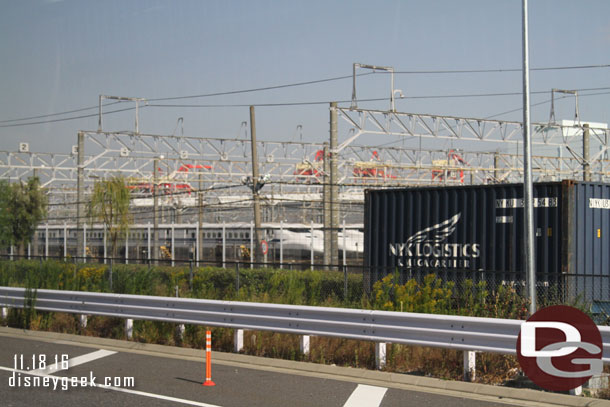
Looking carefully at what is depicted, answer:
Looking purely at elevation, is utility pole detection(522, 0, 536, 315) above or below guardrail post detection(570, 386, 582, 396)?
above

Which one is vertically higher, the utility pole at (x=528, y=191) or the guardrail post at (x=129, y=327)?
the utility pole at (x=528, y=191)

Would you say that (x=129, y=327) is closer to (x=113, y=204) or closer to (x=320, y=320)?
(x=320, y=320)

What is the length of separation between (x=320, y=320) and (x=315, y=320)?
0.09 metres

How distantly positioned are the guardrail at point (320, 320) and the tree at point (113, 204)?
30316 mm

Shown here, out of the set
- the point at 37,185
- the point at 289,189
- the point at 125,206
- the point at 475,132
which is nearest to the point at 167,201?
the point at 289,189

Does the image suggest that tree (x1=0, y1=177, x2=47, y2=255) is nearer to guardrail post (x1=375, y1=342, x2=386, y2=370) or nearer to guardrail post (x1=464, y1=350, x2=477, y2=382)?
guardrail post (x1=375, y1=342, x2=386, y2=370)

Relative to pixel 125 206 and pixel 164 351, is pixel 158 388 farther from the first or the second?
pixel 125 206

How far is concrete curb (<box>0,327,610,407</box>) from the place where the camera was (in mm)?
9227

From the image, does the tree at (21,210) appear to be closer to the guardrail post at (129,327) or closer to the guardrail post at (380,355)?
the guardrail post at (129,327)

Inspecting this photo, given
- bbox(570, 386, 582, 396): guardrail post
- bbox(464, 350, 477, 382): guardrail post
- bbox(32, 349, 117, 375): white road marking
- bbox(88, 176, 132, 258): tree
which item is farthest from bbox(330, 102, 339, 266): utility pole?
bbox(570, 386, 582, 396): guardrail post

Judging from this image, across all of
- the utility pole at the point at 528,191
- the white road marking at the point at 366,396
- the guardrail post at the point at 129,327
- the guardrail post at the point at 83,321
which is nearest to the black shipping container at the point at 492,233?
the utility pole at the point at 528,191

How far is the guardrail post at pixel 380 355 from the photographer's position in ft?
36.1

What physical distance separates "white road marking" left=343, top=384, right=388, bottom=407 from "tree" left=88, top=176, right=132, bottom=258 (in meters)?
36.7

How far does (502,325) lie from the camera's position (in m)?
9.80
